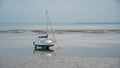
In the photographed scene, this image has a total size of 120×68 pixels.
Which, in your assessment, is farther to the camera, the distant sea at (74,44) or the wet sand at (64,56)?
the distant sea at (74,44)

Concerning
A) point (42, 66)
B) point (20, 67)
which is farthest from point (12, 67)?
point (42, 66)

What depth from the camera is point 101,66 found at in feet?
28.9

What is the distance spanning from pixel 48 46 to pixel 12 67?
295 inches

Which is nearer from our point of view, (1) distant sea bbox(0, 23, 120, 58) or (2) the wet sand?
(2) the wet sand

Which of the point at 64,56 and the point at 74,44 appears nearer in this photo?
the point at 64,56

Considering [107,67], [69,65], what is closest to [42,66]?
[69,65]

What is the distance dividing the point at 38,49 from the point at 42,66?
716 centimetres

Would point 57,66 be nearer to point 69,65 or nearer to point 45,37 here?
point 69,65

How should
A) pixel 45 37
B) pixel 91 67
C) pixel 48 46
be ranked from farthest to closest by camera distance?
1. pixel 45 37
2. pixel 48 46
3. pixel 91 67

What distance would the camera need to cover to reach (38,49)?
15.9 metres

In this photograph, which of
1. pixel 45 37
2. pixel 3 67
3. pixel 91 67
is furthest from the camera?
pixel 45 37

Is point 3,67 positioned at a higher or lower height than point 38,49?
higher

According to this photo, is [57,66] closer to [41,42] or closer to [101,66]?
[101,66]

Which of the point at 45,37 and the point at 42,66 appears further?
the point at 45,37
